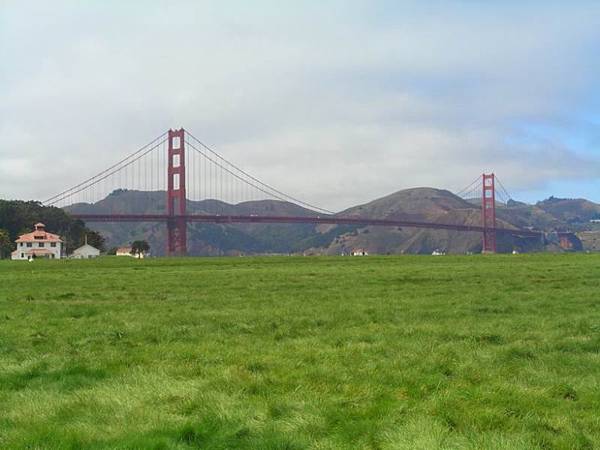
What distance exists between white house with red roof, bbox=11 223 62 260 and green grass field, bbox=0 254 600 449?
96055 mm

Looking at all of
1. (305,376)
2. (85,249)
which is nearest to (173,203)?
(85,249)

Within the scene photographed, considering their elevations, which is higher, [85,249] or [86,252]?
[85,249]

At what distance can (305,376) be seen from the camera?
27.5 feet

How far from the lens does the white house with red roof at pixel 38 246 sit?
107 m

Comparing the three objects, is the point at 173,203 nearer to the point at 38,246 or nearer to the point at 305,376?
the point at 38,246

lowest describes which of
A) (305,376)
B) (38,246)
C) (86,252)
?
(305,376)

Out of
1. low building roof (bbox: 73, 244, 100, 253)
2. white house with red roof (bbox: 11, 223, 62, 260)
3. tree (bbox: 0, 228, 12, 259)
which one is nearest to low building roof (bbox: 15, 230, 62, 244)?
white house with red roof (bbox: 11, 223, 62, 260)

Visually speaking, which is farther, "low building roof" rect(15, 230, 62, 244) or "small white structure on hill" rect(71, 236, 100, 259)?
"small white structure on hill" rect(71, 236, 100, 259)

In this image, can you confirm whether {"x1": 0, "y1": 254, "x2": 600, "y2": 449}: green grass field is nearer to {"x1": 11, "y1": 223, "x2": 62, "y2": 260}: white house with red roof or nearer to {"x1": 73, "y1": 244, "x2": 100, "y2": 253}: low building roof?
{"x1": 11, "y1": 223, "x2": 62, "y2": 260}: white house with red roof

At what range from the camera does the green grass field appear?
6168mm

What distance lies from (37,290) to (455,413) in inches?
823

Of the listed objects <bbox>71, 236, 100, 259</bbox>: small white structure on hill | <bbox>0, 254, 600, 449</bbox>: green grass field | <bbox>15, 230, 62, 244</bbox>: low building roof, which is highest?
<bbox>15, 230, 62, 244</bbox>: low building roof

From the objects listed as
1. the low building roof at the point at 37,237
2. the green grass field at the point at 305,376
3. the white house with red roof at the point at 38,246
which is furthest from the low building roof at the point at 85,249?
the green grass field at the point at 305,376

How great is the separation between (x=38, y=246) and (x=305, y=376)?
110052mm
